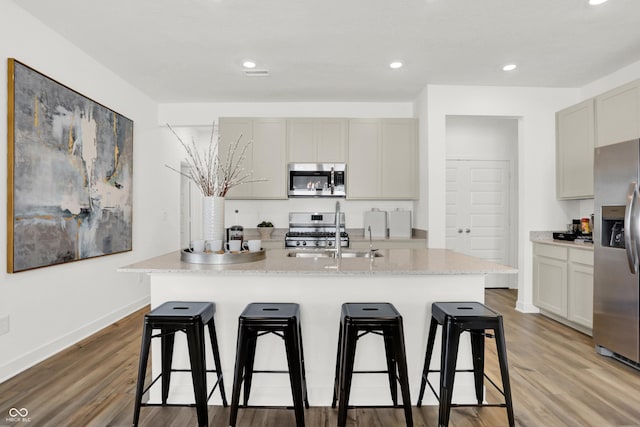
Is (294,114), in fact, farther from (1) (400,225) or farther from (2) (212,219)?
(2) (212,219)

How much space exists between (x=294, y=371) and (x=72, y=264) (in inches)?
102

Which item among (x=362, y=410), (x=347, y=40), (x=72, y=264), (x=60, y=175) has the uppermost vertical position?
(x=347, y=40)

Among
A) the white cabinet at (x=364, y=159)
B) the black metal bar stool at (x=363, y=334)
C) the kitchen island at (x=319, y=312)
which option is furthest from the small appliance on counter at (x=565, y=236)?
the black metal bar stool at (x=363, y=334)

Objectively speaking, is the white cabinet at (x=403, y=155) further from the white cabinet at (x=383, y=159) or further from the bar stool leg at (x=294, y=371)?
the bar stool leg at (x=294, y=371)

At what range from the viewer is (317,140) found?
15.6 feet

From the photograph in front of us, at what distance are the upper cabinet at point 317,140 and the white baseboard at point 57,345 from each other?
107 inches

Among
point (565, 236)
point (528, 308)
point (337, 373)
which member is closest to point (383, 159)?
point (565, 236)

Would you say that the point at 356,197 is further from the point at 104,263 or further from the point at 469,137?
the point at 104,263

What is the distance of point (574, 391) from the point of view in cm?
245

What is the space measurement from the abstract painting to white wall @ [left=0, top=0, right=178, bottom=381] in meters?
0.08

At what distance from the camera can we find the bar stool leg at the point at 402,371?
6.13 ft

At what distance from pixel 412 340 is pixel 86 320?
310 cm

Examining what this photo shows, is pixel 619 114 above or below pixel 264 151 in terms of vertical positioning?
above

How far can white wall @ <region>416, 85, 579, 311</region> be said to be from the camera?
4320 millimetres
